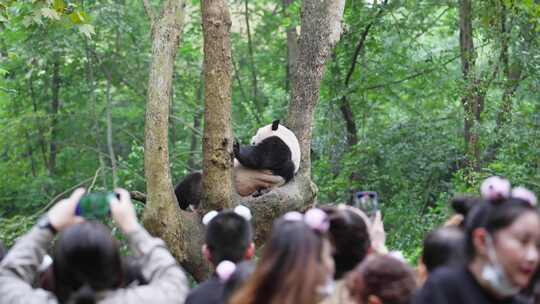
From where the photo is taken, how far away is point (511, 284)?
259 centimetres

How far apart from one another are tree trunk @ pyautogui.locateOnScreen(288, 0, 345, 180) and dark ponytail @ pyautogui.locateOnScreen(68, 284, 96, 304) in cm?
420

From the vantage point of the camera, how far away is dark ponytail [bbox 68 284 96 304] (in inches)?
103

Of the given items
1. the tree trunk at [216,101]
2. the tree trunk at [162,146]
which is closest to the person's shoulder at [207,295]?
the tree trunk at [162,146]

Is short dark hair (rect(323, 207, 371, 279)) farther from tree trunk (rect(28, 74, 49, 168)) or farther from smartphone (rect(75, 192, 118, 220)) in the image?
tree trunk (rect(28, 74, 49, 168))

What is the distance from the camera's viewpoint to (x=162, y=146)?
555 centimetres

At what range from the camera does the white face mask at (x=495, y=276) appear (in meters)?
2.58

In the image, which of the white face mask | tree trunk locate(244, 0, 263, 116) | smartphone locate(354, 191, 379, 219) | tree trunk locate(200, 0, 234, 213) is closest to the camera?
the white face mask

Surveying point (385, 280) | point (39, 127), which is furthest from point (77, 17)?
point (39, 127)

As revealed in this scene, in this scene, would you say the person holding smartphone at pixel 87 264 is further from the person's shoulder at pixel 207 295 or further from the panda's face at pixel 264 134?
the panda's face at pixel 264 134

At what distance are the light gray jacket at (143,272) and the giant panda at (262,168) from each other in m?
3.55

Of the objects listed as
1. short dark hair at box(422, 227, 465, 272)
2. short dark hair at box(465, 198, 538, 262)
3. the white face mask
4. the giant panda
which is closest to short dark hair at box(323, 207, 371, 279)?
short dark hair at box(422, 227, 465, 272)

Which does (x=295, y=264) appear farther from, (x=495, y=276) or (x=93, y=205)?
(x=93, y=205)

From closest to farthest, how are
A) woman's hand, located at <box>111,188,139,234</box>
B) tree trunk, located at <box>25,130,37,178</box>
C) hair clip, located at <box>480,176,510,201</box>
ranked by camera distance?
hair clip, located at <box>480,176,510,201</box>
woman's hand, located at <box>111,188,139,234</box>
tree trunk, located at <box>25,130,37,178</box>

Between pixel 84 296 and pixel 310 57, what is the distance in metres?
4.42
